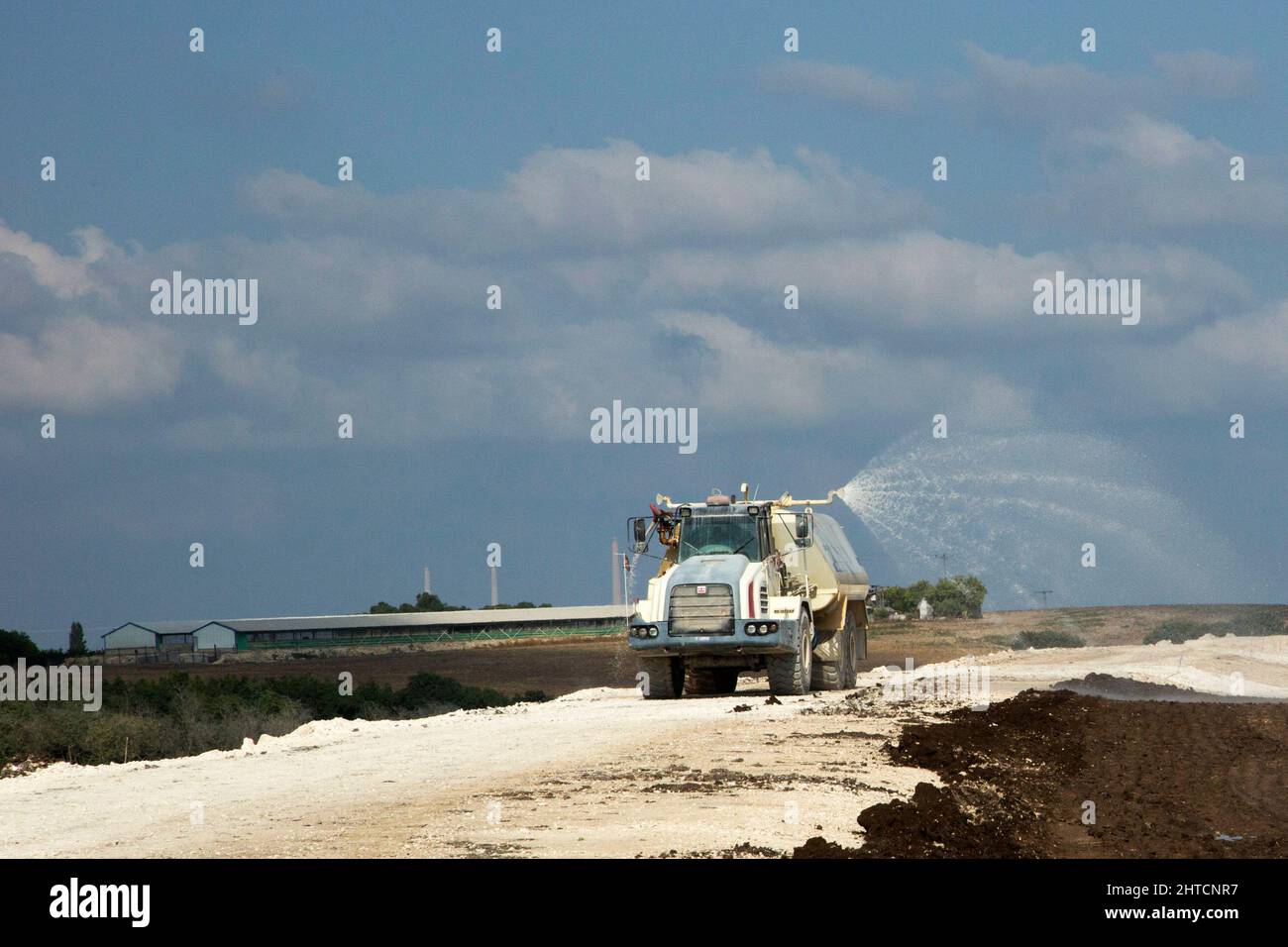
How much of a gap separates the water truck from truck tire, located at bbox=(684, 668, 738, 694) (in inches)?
1.2

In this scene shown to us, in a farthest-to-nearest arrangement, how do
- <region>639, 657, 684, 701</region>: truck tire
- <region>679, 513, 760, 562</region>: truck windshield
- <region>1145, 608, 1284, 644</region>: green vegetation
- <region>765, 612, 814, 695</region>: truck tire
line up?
<region>1145, 608, 1284, 644</region>: green vegetation
<region>639, 657, 684, 701</region>: truck tire
<region>679, 513, 760, 562</region>: truck windshield
<region>765, 612, 814, 695</region>: truck tire

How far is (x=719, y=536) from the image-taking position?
31.5 m

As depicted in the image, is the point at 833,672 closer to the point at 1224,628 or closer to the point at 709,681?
the point at 709,681

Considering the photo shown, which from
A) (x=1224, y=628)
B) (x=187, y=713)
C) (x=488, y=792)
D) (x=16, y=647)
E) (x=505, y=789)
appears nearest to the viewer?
(x=488, y=792)

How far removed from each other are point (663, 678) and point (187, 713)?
382 inches

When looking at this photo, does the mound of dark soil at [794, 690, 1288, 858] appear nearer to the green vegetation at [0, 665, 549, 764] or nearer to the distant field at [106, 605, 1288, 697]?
the green vegetation at [0, 665, 549, 764]

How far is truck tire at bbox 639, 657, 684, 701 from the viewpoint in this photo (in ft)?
105

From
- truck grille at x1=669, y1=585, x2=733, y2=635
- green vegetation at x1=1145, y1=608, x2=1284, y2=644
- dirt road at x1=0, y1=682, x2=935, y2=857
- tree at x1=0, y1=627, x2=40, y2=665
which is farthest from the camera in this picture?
green vegetation at x1=1145, y1=608, x2=1284, y2=644

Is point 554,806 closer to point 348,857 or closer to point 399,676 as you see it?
point 348,857

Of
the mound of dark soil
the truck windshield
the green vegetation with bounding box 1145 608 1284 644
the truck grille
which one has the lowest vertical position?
the green vegetation with bounding box 1145 608 1284 644

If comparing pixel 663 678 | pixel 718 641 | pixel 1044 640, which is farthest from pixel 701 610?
pixel 1044 640

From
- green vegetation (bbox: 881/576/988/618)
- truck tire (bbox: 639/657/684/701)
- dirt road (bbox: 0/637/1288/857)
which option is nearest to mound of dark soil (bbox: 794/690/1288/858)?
dirt road (bbox: 0/637/1288/857)
